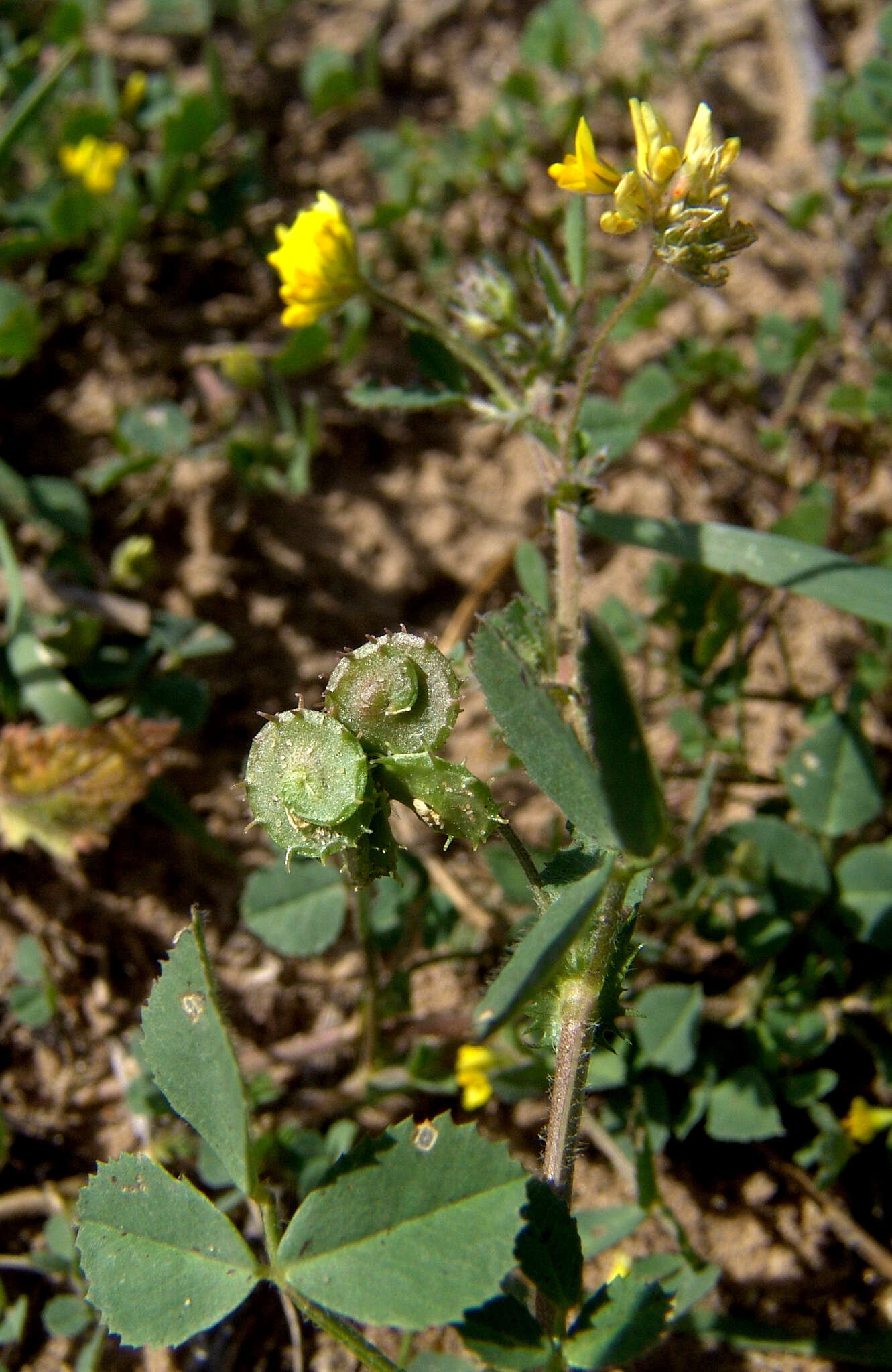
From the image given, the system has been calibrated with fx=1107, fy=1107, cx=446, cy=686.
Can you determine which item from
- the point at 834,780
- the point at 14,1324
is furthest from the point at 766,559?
the point at 14,1324

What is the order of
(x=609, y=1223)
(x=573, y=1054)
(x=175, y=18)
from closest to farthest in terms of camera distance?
(x=573, y=1054)
(x=609, y=1223)
(x=175, y=18)

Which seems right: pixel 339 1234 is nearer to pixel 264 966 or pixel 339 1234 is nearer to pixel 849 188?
pixel 264 966

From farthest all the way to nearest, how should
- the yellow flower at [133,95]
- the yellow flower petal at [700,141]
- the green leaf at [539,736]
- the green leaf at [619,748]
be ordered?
the yellow flower at [133,95] < the yellow flower petal at [700,141] < the green leaf at [539,736] < the green leaf at [619,748]

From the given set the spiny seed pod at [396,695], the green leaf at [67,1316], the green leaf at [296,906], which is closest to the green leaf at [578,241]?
the spiny seed pod at [396,695]

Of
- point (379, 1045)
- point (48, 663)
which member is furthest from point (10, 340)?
point (379, 1045)

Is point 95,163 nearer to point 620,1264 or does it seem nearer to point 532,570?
point 532,570

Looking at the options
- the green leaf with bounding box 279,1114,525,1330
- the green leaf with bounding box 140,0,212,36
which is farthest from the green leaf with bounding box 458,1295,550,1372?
the green leaf with bounding box 140,0,212,36

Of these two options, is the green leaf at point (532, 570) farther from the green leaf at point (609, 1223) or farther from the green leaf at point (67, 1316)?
the green leaf at point (67, 1316)
